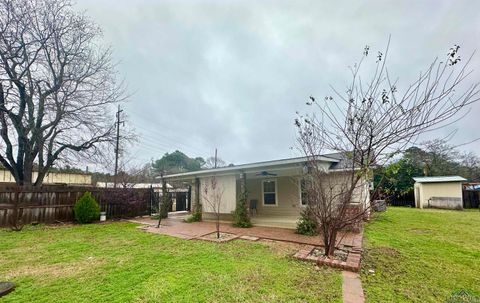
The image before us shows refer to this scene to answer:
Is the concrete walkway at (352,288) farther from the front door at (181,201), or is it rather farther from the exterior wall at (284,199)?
the front door at (181,201)

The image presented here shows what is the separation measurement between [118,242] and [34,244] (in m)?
2.34

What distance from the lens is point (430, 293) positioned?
3662mm

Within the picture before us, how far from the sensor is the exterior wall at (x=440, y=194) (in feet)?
58.3

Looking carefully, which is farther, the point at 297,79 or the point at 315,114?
the point at 297,79

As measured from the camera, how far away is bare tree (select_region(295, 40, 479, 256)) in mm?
3932

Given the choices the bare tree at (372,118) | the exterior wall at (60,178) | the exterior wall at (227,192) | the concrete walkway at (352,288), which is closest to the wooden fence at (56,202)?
the exterior wall at (227,192)

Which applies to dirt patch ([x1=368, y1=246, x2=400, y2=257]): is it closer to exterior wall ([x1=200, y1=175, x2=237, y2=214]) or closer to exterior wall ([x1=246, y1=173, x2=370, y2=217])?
exterior wall ([x1=246, y1=173, x2=370, y2=217])

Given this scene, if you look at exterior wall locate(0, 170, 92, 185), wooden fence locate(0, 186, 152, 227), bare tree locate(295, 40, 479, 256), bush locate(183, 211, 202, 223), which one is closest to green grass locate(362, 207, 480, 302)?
bare tree locate(295, 40, 479, 256)

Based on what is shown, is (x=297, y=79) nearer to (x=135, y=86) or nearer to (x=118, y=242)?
(x=118, y=242)

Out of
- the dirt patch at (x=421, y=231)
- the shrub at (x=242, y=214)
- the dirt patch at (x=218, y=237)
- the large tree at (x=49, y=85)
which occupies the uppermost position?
the large tree at (x=49, y=85)

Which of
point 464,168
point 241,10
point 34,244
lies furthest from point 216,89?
point 464,168

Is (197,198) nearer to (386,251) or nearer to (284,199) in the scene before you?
(284,199)

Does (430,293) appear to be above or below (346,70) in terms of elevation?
below

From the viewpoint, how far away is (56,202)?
1074 centimetres
